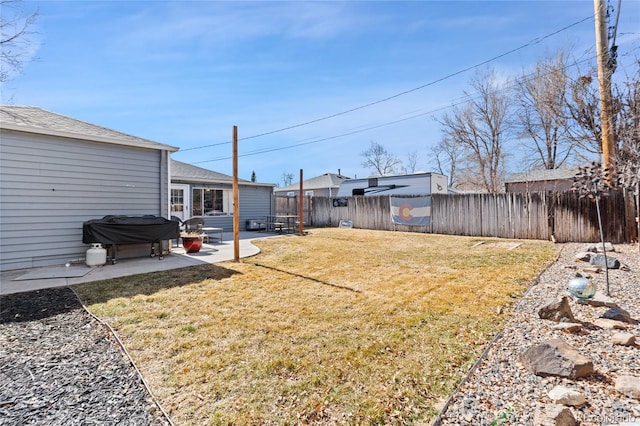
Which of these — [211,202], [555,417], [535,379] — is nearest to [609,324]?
[535,379]

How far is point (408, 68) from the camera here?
34.6 ft

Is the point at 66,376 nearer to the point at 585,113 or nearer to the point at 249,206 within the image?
the point at 249,206

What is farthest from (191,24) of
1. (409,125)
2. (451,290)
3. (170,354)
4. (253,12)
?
(409,125)

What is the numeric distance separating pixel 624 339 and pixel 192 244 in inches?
308

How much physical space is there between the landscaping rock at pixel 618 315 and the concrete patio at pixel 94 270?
6.32 m

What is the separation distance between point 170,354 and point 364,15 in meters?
9.30

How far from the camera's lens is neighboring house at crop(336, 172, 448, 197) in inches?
589

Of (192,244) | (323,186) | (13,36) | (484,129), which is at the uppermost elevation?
(484,129)

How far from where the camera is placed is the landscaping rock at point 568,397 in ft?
5.77

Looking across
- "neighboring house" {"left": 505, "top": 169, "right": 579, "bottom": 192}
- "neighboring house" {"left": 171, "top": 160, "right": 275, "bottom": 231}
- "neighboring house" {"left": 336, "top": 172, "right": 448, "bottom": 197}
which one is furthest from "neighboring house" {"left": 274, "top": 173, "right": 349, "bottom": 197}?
"neighboring house" {"left": 505, "top": 169, "right": 579, "bottom": 192}

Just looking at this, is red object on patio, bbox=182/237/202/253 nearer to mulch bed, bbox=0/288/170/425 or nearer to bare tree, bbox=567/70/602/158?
mulch bed, bbox=0/288/170/425

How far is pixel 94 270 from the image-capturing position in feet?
18.8

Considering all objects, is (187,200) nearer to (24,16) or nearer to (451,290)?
(24,16)

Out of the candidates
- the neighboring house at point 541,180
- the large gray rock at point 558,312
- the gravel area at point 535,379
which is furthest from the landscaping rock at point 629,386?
the neighboring house at point 541,180
